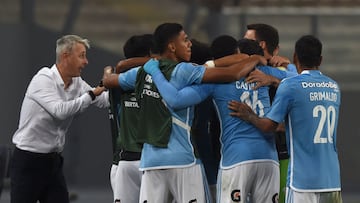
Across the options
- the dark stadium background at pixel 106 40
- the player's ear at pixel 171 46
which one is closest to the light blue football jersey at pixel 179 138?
the player's ear at pixel 171 46

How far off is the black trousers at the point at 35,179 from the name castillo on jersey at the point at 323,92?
251 cm

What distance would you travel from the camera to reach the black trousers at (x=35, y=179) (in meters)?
9.03

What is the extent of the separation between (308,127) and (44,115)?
2.46m

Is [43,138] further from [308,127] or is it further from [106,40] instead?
[106,40]

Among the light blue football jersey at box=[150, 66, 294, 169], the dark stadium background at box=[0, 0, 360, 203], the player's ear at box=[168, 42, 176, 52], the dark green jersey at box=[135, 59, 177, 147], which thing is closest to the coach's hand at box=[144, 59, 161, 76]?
the dark green jersey at box=[135, 59, 177, 147]

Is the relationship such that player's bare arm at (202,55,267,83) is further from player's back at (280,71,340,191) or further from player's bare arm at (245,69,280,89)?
player's back at (280,71,340,191)

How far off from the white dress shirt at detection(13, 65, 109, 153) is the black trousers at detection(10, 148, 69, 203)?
0.07 metres

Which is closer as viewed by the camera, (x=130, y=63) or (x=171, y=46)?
(x=171, y=46)

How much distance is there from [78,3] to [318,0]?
367 cm

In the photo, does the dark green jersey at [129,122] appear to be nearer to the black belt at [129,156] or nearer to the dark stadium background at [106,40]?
the black belt at [129,156]

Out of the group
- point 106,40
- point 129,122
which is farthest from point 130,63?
point 106,40

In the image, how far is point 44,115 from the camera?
9.05 meters

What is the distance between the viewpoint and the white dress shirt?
892cm

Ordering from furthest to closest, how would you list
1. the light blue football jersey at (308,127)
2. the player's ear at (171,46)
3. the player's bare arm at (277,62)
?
1. the player's bare arm at (277,62)
2. the player's ear at (171,46)
3. the light blue football jersey at (308,127)
